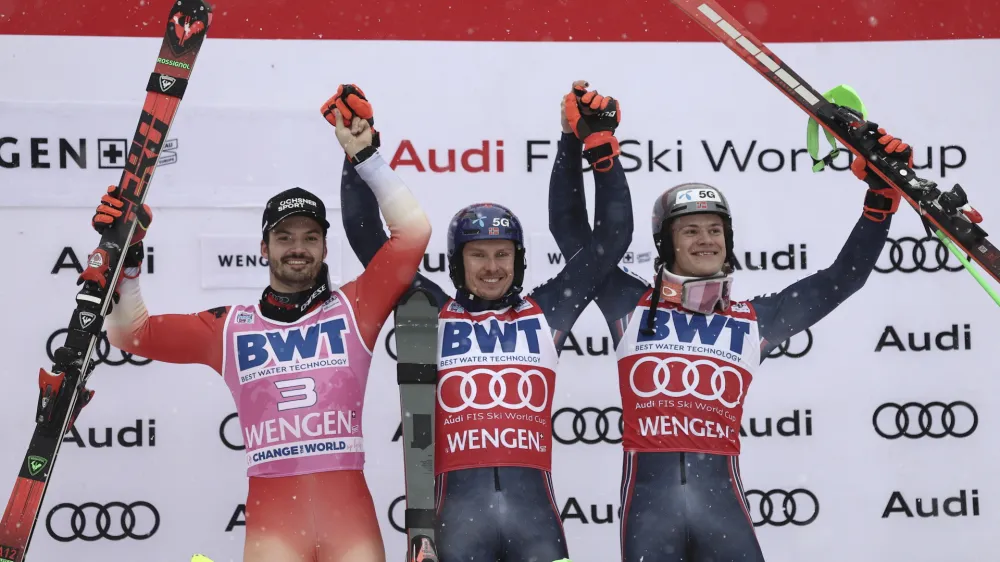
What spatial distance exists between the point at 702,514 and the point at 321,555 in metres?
1.29

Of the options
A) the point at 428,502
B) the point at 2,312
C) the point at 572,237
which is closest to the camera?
the point at 428,502

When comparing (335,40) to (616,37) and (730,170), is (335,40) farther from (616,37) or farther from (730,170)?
(730,170)

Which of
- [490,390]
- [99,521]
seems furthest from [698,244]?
[99,521]

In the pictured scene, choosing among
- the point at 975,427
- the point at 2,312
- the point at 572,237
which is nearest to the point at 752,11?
the point at 572,237

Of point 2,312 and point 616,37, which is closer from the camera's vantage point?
point 2,312

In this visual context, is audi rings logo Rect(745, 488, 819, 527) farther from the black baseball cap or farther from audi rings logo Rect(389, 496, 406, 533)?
the black baseball cap

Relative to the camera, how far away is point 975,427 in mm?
5047

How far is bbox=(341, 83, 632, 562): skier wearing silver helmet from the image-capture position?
3523 mm

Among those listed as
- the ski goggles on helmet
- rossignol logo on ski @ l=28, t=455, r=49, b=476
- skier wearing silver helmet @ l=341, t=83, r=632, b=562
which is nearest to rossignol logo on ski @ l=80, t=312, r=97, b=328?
rossignol logo on ski @ l=28, t=455, r=49, b=476

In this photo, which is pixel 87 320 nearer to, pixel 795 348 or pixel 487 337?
pixel 487 337

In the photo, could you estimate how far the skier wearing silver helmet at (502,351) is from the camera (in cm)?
352

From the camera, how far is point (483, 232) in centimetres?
374

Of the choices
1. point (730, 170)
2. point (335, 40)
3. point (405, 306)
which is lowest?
point (405, 306)

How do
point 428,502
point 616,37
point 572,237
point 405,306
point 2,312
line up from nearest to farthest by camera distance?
point 428,502 < point 405,306 < point 572,237 < point 2,312 < point 616,37
